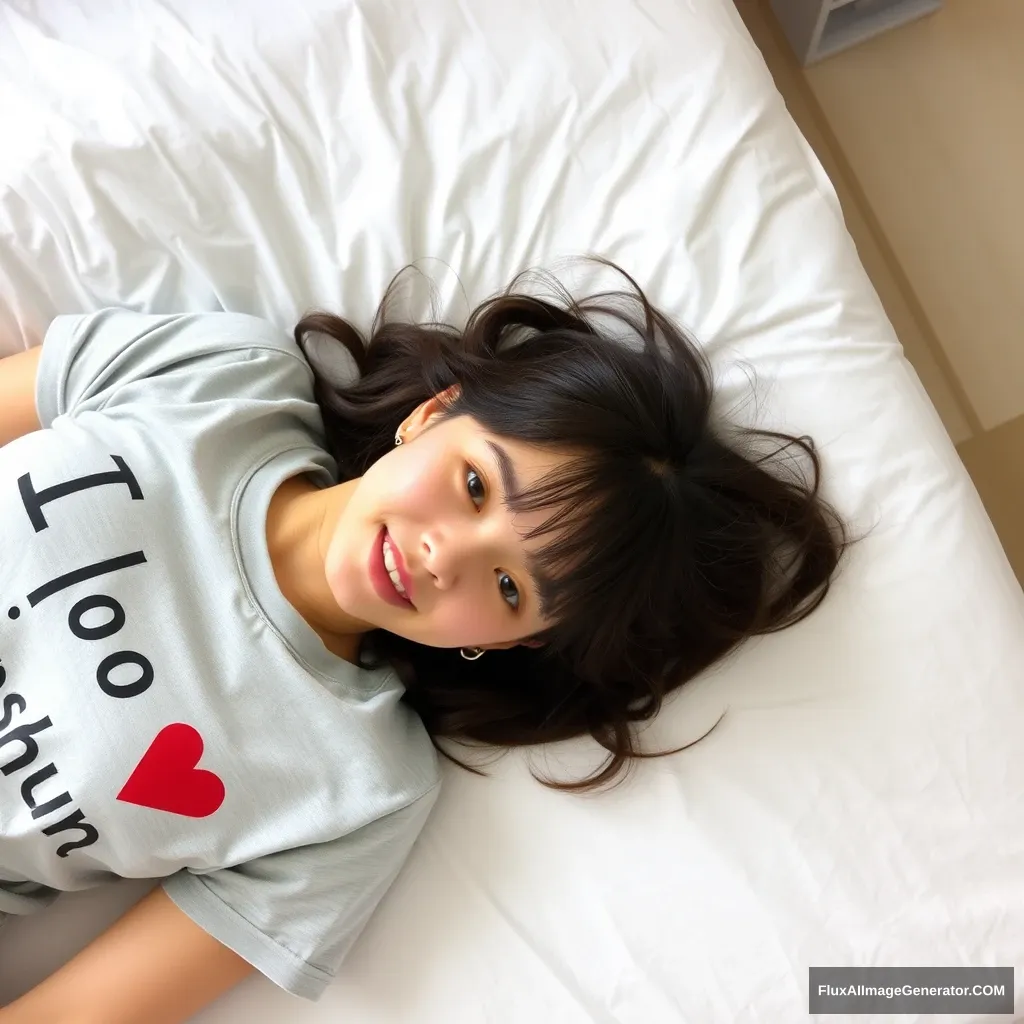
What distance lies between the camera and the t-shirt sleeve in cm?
80

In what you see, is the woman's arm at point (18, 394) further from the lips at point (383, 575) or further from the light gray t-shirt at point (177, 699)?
the lips at point (383, 575)

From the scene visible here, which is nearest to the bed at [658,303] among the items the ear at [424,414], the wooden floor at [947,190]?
the ear at [424,414]

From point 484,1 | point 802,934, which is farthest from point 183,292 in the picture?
point 802,934

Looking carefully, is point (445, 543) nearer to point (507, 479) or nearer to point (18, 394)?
point (507, 479)

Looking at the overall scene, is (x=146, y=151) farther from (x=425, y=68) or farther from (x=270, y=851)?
(x=270, y=851)

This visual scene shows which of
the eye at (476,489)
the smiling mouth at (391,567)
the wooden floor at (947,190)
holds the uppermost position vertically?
the eye at (476,489)

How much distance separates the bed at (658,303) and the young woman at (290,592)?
0.05m

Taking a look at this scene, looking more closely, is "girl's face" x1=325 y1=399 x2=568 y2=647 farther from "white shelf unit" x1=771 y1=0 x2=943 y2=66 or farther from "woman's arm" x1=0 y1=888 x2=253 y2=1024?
"white shelf unit" x1=771 y1=0 x2=943 y2=66

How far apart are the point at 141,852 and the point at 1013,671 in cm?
86

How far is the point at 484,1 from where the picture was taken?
999 millimetres

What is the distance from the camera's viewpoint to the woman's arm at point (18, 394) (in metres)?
0.90

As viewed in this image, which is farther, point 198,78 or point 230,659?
point 198,78

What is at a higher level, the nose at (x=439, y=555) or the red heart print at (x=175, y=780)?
the nose at (x=439, y=555)

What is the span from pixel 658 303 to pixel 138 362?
554mm
